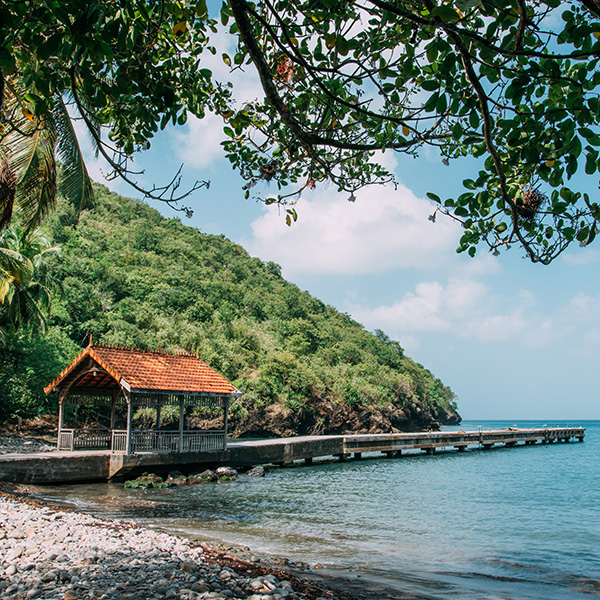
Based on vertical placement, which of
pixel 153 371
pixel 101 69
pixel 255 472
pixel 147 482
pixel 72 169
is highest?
pixel 72 169

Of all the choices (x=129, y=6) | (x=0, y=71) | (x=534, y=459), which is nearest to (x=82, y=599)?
(x=0, y=71)

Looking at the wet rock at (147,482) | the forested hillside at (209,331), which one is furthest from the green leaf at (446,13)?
the forested hillside at (209,331)

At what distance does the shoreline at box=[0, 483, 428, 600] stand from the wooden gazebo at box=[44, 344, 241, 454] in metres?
8.29

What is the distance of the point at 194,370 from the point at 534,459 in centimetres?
2530

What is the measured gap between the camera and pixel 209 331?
39.5 m

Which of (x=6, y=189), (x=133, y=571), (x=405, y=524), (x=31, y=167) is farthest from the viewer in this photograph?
(x=405, y=524)

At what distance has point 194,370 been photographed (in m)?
19.2

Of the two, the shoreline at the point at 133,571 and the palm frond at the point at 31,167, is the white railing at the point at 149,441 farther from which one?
the palm frond at the point at 31,167

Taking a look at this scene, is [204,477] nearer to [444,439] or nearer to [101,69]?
[101,69]

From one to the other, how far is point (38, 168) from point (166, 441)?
11.0 m

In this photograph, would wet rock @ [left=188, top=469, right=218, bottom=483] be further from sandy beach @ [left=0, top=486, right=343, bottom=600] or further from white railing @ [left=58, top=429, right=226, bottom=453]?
sandy beach @ [left=0, top=486, right=343, bottom=600]

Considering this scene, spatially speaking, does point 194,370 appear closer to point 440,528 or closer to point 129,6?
point 440,528

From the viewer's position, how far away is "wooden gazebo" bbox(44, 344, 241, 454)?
16.5 meters

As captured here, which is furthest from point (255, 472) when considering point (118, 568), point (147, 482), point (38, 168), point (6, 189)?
point (6, 189)
